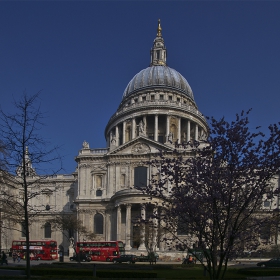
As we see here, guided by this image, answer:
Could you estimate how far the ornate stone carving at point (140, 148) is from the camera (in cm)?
8231

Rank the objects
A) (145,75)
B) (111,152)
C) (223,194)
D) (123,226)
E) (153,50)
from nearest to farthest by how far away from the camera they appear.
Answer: (223,194) → (123,226) → (111,152) → (145,75) → (153,50)

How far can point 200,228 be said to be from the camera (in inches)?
926

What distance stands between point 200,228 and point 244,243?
2.69 meters

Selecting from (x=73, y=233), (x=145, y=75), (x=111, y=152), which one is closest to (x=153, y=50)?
(x=145, y=75)

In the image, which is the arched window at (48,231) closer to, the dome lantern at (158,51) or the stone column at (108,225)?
the stone column at (108,225)

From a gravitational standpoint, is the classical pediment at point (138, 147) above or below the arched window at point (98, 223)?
above

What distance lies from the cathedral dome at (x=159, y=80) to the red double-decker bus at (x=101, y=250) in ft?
162

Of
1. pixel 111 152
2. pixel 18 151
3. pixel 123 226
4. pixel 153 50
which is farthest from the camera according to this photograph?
pixel 153 50

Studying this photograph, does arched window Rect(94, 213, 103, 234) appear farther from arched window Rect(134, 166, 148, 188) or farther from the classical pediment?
the classical pediment

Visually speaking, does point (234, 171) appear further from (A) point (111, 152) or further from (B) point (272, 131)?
(A) point (111, 152)

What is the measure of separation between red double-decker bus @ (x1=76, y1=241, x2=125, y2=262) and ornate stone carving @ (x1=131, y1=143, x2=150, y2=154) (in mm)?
19567

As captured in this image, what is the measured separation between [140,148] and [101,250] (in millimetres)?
22061

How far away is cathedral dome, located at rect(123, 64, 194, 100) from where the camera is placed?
10944 centimetres

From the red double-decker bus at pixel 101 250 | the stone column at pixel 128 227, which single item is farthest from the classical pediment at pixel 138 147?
the red double-decker bus at pixel 101 250
